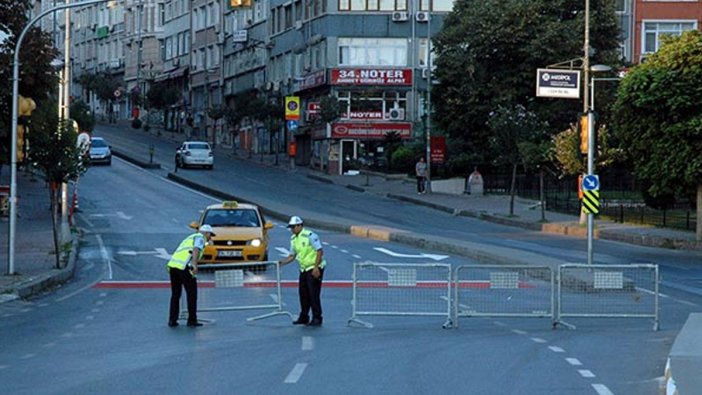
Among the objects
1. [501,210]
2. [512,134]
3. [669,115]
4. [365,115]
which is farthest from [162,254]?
[365,115]

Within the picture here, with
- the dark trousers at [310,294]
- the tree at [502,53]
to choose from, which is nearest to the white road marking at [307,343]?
the dark trousers at [310,294]

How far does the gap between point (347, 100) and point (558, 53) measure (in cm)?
1683

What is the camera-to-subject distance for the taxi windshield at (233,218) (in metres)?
37.2

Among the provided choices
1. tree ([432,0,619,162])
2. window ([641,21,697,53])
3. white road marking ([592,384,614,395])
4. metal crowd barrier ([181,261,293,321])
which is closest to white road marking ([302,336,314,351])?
metal crowd barrier ([181,261,293,321])

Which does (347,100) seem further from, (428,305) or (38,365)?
(38,365)

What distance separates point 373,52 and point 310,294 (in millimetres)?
66650

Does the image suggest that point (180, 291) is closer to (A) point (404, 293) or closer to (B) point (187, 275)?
(B) point (187, 275)

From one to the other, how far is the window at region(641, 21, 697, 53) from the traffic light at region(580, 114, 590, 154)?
48.8m

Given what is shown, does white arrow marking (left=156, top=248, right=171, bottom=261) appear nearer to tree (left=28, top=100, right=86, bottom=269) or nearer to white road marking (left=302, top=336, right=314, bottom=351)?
tree (left=28, top=100, right=86, bottom=269)

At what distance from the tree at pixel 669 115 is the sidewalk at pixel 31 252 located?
60.0 ft

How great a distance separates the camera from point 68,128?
128ft

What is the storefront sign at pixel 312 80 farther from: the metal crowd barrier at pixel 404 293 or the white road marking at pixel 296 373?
the white road marking at pixel 296 373

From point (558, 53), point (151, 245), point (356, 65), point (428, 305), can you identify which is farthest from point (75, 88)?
point (428, 305)

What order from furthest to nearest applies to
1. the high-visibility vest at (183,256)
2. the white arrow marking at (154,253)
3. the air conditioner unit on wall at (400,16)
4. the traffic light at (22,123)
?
the air conditioner unit on wall at (400,16), the white arrow marking at (154,253), the traffic light at (22,123), the high-visibility vest at (183,256)
